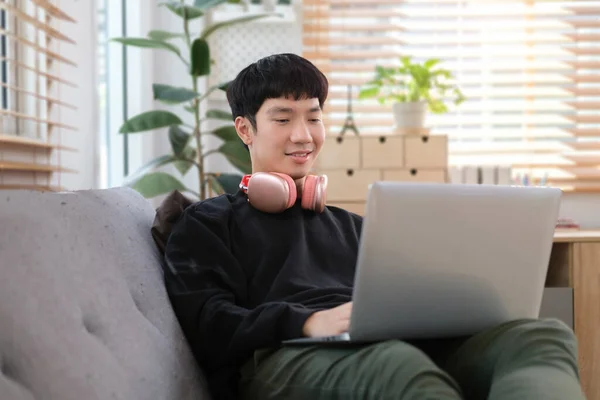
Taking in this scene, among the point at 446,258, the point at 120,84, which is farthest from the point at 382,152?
the point at 446,258

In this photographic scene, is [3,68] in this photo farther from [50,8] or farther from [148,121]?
[148,121]

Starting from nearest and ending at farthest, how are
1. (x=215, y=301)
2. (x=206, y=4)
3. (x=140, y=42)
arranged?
(x=215, y=301) < (x=140, y=42) < (x=206, y=4)

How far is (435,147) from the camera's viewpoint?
11.6 ft

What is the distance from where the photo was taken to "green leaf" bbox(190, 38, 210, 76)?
310 centimetres

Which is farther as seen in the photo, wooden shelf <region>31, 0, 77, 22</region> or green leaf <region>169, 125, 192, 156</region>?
green leaf <region>169, 125, 192, 156</region>

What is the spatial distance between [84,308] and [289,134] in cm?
68

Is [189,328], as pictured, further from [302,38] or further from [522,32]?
[522,32]

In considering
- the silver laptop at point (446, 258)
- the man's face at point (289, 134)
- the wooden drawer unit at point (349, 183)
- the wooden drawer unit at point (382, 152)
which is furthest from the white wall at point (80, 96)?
the silver laptop at point (446, 258)

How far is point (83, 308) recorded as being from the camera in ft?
3.76

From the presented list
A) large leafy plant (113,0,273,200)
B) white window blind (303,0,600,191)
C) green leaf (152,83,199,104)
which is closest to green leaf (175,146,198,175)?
large leafy plant (113,0,273,200)

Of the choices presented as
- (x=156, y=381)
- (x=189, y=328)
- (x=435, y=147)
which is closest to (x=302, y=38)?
(x=435, y=147)

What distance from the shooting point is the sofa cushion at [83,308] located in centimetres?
100

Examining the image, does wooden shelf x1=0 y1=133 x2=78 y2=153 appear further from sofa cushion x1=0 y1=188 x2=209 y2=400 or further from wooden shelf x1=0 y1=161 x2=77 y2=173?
sofa cushion x1=0 y1=188 x2=209 y2=400

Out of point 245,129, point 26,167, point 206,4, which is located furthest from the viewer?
point 206,4
